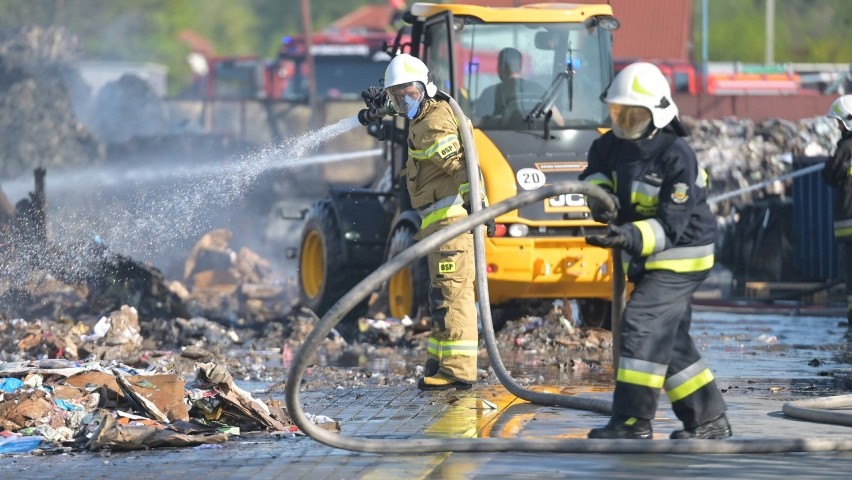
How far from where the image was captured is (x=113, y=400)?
755cm

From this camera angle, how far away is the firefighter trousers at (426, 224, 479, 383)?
29.3ft

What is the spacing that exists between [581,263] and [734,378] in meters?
2.12

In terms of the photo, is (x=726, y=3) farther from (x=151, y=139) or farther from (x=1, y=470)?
(x=1, y=470)

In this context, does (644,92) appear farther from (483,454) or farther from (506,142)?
(506,142)

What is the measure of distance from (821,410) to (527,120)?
4857 mm

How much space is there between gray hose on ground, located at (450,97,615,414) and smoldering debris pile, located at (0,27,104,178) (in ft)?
61.8

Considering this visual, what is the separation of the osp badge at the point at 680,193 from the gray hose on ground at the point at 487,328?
1548 mm

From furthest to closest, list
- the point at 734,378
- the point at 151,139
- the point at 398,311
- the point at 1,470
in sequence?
the point at 151,139, the point at 398,311, the point at 734,378, the point at 1,470

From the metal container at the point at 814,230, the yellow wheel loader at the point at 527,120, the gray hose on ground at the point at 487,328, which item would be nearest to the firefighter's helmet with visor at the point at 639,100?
the gray hose on ground at the point at 487,328

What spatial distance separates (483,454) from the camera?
649 centimetres

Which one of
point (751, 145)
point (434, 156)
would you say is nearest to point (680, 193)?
point (434, 156)

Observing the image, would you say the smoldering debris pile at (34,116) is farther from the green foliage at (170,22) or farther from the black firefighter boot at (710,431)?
the black firefighter boot at (710,431)

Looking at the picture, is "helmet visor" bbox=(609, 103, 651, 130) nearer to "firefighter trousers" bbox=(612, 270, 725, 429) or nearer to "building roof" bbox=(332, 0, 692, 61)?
"firefighter trousers" bbox=(612, 270, 725, 429)

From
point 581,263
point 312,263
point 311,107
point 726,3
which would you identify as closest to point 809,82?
point 311,107
